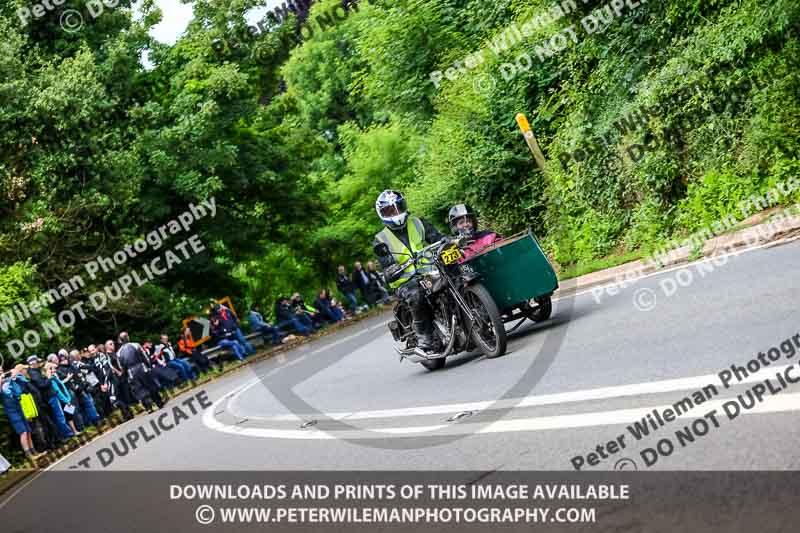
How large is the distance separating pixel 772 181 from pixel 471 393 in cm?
838

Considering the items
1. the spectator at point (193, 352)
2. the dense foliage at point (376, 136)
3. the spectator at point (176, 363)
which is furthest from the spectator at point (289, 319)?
the spectator at point (176, 363)

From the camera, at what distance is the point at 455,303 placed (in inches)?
444

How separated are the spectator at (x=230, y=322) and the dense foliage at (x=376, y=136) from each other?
4.00 m

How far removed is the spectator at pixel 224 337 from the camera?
1042 inches

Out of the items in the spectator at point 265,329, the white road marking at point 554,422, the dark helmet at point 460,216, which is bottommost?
the white road marking at point 554,422

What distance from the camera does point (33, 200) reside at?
24844 mm

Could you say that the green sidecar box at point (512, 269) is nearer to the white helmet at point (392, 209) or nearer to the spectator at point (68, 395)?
the white helmet at point (392, 209)

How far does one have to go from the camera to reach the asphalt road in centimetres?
588

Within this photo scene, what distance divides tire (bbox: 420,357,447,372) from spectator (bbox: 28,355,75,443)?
867 cm

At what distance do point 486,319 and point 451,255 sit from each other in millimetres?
827

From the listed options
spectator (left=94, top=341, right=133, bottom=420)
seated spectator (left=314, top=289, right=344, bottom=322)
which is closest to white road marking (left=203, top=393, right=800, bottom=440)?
spectator (left=94, top=341, right=133, bottom=420)

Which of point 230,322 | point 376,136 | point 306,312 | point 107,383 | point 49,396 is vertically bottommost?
point 306,312

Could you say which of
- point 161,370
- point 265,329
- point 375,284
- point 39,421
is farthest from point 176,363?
point 375,284

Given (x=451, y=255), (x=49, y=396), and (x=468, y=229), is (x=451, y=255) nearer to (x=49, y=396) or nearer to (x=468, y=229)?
(x=468, y=229)
